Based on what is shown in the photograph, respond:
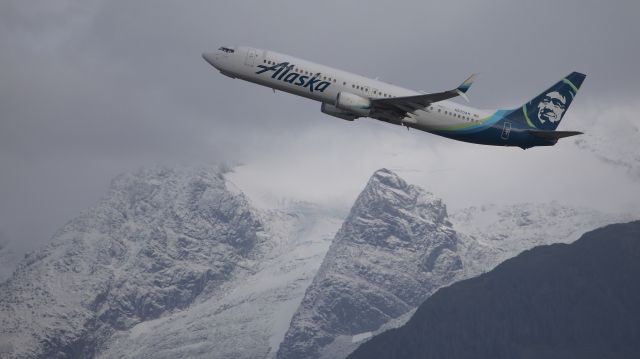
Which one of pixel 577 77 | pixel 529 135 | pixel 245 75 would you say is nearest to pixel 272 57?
pixel 245 75

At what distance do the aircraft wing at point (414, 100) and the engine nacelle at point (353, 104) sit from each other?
113 centimetres

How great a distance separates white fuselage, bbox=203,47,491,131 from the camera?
14375 cm

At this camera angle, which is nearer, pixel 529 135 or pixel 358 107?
pixel 358 107

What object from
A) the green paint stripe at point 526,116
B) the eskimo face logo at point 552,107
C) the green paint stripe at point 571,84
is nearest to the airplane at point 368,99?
the green paint stripe at point 526,116

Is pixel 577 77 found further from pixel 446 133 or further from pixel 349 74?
pixel 349 74

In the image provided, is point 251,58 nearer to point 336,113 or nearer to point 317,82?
point 317,82

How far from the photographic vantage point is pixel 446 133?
14762cm

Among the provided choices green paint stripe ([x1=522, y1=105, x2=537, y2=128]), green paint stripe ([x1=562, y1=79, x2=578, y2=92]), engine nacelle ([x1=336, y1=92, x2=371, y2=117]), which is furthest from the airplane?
green paint stripe ([x1=562, y1=79, x2=578, y2=92])

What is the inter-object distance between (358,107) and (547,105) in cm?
3594

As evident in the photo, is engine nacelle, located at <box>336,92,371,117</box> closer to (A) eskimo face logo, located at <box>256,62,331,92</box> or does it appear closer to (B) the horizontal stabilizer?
(A) eskimo face logo, located at <box>256,62,331,92</box>

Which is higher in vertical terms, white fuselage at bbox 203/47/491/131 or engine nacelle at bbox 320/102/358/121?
white fuselage at bbox 203/47/491/131

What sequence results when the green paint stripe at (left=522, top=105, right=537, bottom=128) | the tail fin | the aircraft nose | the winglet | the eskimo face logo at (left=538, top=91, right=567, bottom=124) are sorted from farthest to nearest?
the eskimo face logo at (left=538, top=91, right=567, bottom=124), the tail fin, the green paint stripe at (left=522, top=105, right=537, bottom=128), the aircraft nose, the winglet

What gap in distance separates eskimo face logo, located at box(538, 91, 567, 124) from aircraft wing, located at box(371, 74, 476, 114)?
25832 mm

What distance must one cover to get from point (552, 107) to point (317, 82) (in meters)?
40.1
